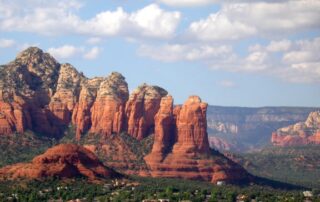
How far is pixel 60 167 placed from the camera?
602 feet

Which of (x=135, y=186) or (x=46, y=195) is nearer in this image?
(x=46, y=195)

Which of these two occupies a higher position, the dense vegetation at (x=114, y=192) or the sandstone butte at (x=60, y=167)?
the sandstone butte at (x=60, y=167)

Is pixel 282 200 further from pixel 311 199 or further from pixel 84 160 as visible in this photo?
pixel 84 160

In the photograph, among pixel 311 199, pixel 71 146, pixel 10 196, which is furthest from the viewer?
pixel 71 146

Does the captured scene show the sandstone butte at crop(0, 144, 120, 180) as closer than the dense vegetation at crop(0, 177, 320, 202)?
No

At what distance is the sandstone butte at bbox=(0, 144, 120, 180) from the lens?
7156 inches

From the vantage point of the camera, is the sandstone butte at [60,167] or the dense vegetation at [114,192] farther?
the sandstone butte at [60,167]

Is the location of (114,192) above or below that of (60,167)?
below

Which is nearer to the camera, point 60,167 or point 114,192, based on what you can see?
point 114,192

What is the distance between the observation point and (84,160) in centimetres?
18862

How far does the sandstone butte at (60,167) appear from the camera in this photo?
182 meters

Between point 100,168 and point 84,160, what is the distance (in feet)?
12.5

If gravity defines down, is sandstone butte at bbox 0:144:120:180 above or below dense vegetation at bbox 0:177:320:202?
above

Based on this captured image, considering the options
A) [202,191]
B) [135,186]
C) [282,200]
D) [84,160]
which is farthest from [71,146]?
[282,200]
